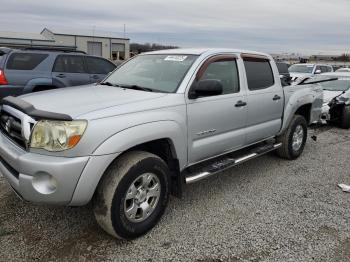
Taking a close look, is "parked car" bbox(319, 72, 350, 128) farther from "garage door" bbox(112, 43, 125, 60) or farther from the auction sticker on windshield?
"garage door" bbox(112, 43, 125, 60)

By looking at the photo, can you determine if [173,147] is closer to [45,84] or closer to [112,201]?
[112,201]

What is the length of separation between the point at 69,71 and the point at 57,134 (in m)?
6.46

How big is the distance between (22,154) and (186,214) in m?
1.83

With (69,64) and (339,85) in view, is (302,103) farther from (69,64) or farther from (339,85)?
(69,64)

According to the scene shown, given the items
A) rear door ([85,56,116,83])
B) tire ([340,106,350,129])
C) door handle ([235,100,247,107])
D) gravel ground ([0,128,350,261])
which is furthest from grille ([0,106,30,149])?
tire ([340,106,350,129])

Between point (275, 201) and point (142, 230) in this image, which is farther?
point (275, 201)

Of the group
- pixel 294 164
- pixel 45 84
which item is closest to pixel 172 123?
pixel 294 164

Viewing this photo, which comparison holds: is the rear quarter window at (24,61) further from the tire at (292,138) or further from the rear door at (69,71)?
the tire at (292,138)

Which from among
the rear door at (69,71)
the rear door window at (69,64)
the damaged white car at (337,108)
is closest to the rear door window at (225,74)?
the damaged white car at (337,108)

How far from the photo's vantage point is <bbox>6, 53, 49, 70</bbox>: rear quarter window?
Answer: 8.17 metres

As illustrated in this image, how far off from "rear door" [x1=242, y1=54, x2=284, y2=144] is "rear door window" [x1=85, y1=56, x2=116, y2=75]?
213 inches

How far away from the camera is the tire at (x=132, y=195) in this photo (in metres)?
3.19

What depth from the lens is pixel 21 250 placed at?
323 cm

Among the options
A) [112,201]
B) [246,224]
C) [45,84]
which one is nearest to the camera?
[112,201]
